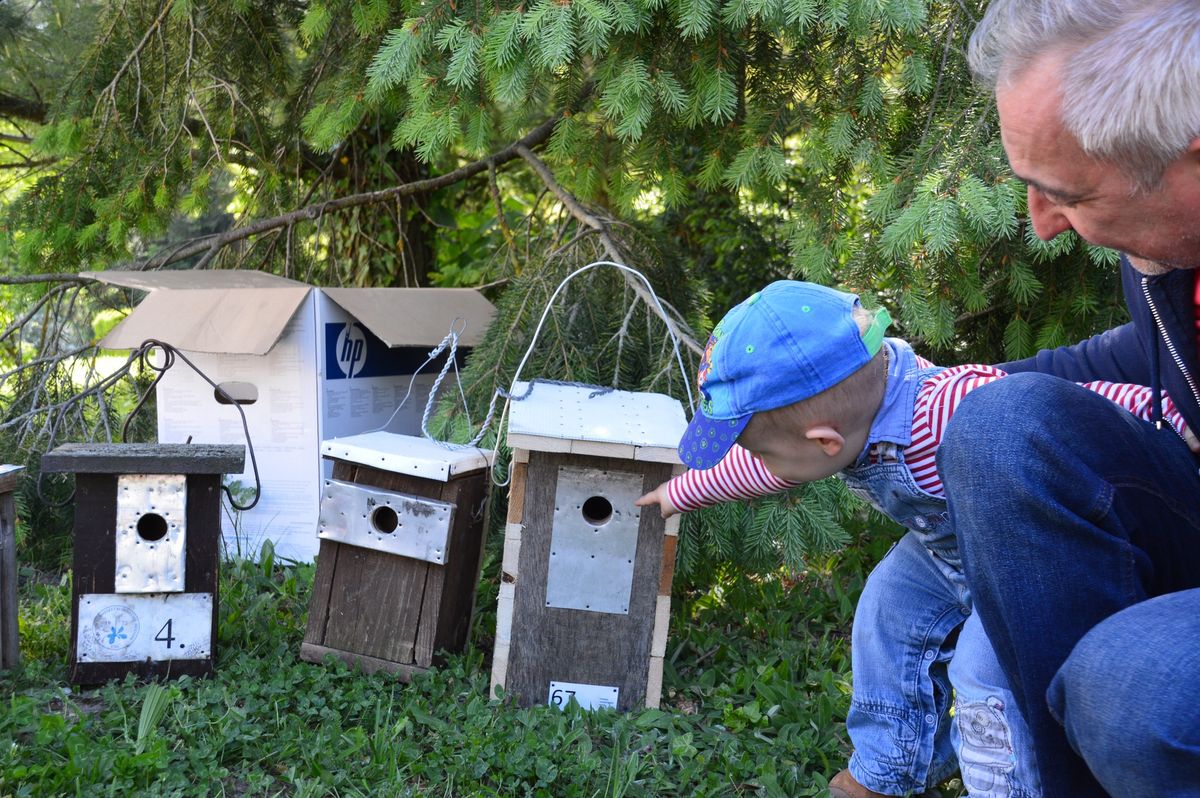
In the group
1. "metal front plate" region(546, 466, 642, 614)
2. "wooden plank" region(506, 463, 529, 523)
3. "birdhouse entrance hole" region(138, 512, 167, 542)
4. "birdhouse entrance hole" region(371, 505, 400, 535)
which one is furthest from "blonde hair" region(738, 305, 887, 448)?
"birdhouse entrance hole" region(138, 512, 167, 542)

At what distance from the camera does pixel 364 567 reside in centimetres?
252

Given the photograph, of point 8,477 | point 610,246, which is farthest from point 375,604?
point 610,246

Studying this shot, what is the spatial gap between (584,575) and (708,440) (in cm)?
62

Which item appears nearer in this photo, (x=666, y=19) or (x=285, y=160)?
(x=666, y=19)

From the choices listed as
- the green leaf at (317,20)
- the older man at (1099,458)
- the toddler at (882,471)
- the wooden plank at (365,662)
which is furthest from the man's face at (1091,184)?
the green leaf at (317,20)

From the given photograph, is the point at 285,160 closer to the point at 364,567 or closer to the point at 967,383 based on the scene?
the point at 364,567

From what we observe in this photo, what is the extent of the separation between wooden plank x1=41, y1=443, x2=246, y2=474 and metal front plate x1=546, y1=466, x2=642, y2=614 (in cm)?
76

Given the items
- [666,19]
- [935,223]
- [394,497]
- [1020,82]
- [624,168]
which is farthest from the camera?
[624,168]

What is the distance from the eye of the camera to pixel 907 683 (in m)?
2.00

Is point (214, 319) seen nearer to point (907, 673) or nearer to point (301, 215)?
point (301, 215)

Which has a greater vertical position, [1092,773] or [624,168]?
[624,168]

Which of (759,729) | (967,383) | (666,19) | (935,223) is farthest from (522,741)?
(666,19)

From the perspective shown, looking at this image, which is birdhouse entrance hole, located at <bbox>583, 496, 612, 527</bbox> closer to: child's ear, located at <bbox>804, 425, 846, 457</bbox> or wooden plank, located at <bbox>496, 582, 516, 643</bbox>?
wooden plank, located at <bbox>496, 582, 516, 643</bbox>

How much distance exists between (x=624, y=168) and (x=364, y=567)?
4.96ft
